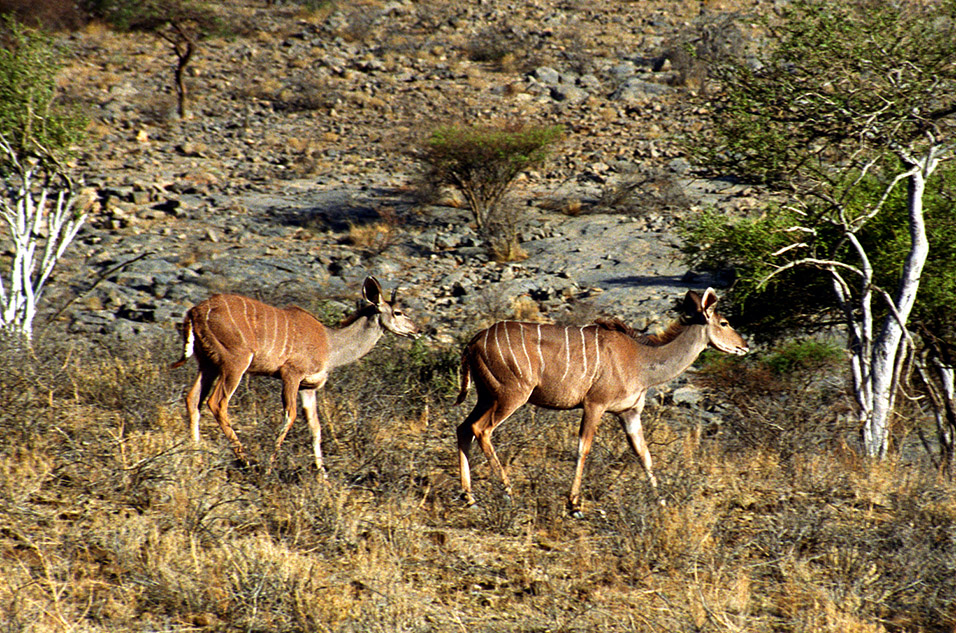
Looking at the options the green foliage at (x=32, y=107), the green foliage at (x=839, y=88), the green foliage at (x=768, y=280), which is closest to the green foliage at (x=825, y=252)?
the green foliage at (x=768, y=280)

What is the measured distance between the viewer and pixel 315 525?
642 cm

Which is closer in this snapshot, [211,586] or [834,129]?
[211,586]

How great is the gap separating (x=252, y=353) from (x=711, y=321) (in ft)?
12.6

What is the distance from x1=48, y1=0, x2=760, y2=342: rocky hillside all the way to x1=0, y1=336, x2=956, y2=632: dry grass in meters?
4.40

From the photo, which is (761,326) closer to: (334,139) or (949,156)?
(949,156)

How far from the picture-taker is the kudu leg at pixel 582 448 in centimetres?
707

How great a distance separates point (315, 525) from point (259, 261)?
40.4 feet

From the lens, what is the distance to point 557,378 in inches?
287

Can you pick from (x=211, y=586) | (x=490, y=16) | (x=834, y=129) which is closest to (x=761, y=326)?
(x=834, y=129)

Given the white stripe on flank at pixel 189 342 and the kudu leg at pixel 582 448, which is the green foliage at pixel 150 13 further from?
the kudu leg at pixel 582 448

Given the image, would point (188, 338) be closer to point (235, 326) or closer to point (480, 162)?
point (235, 326)

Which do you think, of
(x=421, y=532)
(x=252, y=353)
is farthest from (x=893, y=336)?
(x=252, y=353)

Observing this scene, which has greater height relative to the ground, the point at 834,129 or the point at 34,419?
the point at 834,129

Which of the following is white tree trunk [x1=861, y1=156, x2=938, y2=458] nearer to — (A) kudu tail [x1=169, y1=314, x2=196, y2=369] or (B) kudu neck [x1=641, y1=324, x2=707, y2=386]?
(B) kudu neck [x1=641, y1=324, x2=707, y2=386]
